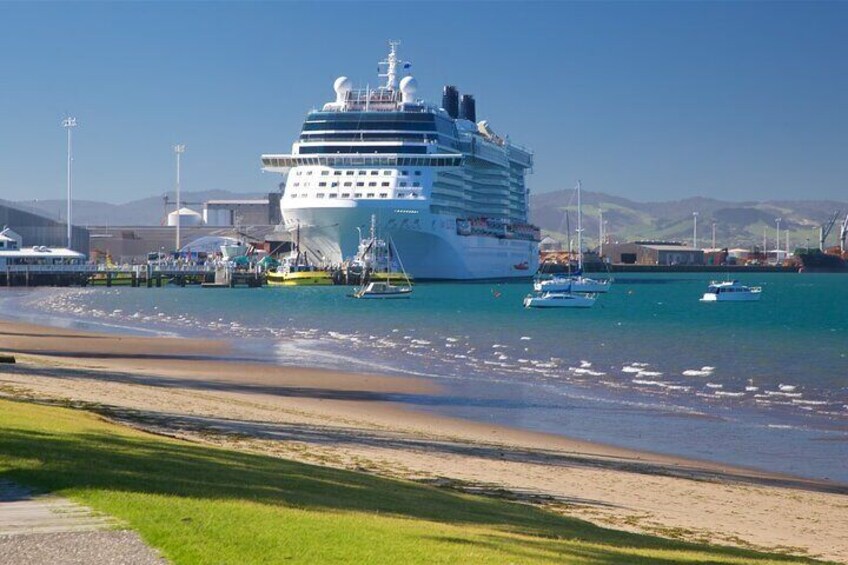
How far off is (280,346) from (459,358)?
27.5ft

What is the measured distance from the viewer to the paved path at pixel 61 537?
880 cm

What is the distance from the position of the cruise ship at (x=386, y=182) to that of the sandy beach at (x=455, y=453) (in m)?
72.6

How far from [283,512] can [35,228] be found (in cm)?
13365

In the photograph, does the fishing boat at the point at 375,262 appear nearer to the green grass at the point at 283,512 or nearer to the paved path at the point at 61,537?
the green grass at the point at 283,512

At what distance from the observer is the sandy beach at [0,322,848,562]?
15.5m

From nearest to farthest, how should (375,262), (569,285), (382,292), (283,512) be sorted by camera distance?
(283,512), (382,292), (569,285), (375,262)

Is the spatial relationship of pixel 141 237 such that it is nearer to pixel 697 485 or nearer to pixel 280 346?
pixel 280 346

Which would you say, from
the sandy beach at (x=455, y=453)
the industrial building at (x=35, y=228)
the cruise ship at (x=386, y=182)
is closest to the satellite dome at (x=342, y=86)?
the cruise ship at (x=386, y=182)

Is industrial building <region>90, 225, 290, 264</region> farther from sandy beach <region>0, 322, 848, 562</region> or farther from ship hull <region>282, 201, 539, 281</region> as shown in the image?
sandy beach <region>0, 322, 848, 562</region>

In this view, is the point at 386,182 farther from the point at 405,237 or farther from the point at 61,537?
the point at 61,537

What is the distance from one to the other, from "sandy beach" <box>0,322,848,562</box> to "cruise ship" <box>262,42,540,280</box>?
7262 centimetres

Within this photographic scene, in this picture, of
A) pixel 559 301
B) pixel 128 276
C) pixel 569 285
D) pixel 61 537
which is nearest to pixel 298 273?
pixel 128 276

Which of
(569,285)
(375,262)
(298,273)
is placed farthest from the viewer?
(298,273)

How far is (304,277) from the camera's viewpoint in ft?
378
